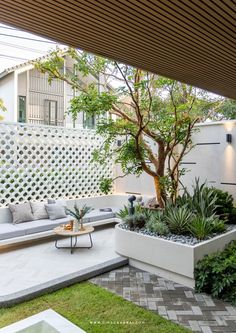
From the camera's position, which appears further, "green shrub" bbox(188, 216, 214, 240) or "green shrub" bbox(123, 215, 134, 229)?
"green shrub" bbox(123, 215, 134, 229)

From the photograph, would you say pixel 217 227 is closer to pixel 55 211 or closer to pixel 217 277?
pixel 217 277

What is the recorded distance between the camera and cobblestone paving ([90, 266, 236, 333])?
339 centimetres

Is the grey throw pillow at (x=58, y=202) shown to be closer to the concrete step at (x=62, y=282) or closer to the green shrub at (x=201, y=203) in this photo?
the concrete step at (x=62, y=282)

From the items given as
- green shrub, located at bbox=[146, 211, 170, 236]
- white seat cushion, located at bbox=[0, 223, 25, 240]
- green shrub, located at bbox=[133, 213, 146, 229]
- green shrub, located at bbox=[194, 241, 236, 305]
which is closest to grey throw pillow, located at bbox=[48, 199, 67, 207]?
white seat cushion, located at bbox=[0, 223, 25, 240]

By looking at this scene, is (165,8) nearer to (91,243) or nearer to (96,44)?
(96,44)

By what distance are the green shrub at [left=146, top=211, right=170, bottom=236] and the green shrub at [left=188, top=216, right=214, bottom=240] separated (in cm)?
43

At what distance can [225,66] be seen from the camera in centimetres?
433

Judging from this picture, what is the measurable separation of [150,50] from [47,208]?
4697mm

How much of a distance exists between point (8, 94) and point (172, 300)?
11.0 meters

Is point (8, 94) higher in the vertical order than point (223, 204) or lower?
higher

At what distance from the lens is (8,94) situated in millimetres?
12250

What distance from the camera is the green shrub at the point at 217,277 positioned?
3.93 metres

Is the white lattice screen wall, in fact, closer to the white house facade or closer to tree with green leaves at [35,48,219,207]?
tree with green leaves at [35,48,219,207]

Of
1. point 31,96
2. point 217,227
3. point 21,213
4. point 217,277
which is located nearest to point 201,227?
point 217,227
